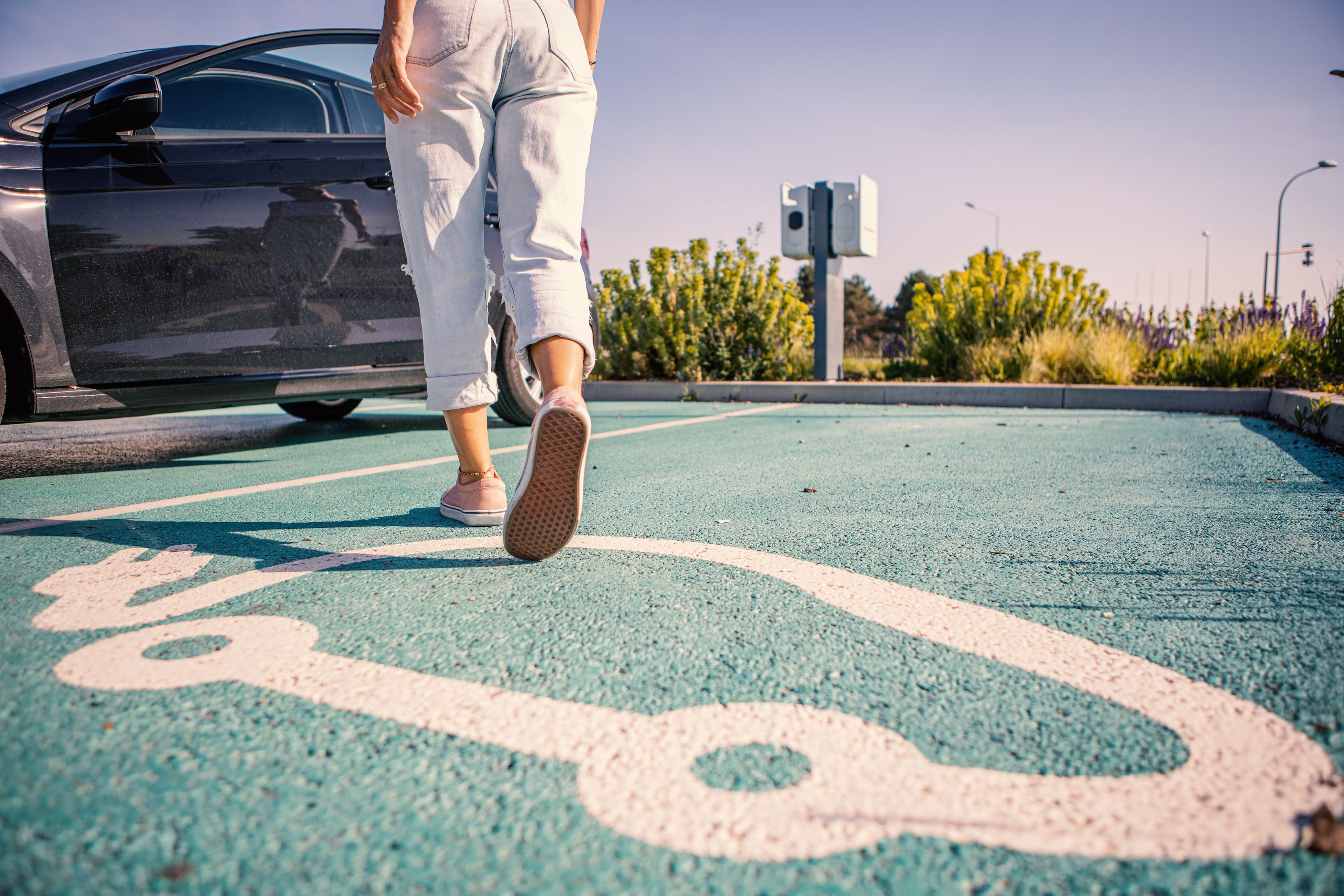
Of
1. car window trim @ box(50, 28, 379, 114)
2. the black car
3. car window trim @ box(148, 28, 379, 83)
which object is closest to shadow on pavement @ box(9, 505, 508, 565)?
the black car

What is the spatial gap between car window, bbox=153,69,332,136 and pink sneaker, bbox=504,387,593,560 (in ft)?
10.4

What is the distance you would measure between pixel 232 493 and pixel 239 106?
2.36 metres

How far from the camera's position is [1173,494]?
3.13 meters

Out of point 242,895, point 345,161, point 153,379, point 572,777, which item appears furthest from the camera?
point 345,161

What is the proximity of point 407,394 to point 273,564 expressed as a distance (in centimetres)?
264

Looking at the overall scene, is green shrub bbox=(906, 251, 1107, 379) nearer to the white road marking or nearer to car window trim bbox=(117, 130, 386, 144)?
car window trim bbox=(117, 130, 386, 144)

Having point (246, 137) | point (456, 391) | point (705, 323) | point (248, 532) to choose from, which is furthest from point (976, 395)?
point (248, 532)

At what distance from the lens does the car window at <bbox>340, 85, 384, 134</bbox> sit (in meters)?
5.10

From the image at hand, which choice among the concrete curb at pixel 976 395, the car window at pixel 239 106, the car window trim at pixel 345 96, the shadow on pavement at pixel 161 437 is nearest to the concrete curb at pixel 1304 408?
the concrete curb at pixel 976 395

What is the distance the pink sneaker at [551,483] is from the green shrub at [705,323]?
23.8 feet

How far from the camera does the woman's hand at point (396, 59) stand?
2266 mm

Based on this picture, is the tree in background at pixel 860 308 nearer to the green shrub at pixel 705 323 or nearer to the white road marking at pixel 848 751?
the green shrub at pixel 705 323

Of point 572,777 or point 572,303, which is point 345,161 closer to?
point 572,303

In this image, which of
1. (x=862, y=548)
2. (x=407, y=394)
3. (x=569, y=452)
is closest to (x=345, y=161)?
(x=407, y=394)
